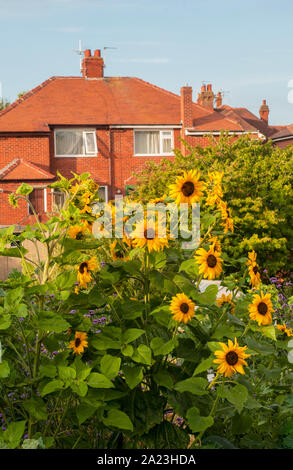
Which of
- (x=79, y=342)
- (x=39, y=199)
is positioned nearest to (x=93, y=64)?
(x=39, y=199)

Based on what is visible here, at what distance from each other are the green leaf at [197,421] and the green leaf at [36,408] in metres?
0.64

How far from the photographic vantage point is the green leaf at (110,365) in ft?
8.15

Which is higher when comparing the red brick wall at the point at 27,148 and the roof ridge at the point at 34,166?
the red brick wall at the point at 27,148

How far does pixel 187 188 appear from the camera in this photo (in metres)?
2.85

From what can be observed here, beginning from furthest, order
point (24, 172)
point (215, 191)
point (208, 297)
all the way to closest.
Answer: point (24, 172) < point (215, 191) < point (208, 297)

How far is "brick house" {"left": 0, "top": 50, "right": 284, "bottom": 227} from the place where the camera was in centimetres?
2702

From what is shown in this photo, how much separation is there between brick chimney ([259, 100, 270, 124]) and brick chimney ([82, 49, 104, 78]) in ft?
64.4

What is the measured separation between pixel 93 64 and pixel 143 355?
28.3m

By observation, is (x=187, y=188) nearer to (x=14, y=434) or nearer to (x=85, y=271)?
(x=85, y=271)

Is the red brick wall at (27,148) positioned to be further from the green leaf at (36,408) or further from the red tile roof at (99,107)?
the green leaf at (36,408)

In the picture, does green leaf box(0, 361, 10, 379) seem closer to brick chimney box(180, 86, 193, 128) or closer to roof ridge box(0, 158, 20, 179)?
→ roof ridge box(0, 158, 20, 179)

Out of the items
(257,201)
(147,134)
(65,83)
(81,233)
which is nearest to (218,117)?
(147,134)

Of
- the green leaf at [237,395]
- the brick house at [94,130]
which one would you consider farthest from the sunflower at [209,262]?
the brick house at [94,130]
